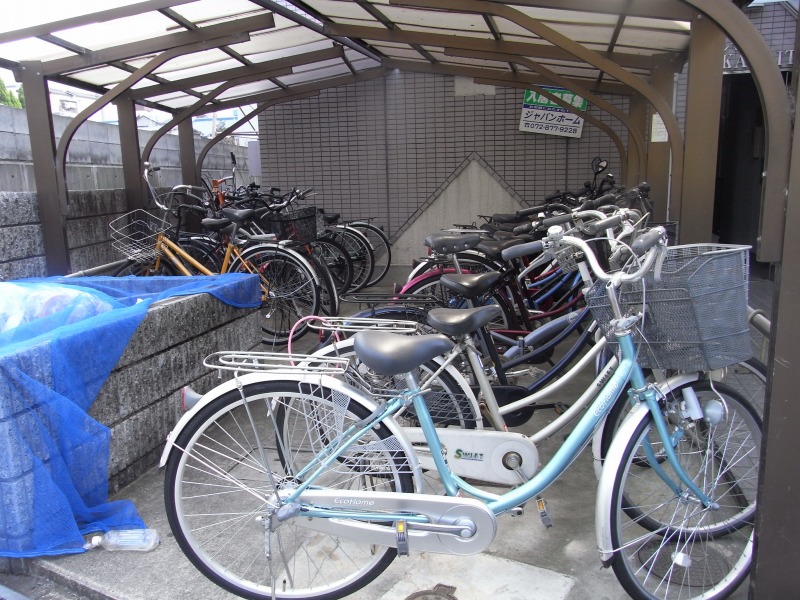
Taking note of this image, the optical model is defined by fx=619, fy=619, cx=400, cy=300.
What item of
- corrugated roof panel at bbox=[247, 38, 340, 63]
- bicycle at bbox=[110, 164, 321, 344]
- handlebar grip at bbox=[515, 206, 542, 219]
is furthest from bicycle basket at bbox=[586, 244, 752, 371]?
corrugated roof panel at bbox=[247, 38, 340, 63]

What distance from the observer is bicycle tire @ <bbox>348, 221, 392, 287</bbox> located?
8.50 m

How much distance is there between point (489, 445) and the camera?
249 centimetres

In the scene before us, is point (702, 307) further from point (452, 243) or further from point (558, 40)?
point (558, 40)

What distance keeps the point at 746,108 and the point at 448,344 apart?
8.76 meters

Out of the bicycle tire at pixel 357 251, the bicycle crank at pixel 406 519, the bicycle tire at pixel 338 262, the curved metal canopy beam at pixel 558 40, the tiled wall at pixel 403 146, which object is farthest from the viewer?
the tiled wall at pixel 403 146

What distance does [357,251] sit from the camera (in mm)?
8047

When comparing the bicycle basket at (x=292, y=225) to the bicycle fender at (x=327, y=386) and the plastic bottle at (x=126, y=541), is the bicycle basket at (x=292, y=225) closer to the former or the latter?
the plastic bottle at (x=126, y=541)

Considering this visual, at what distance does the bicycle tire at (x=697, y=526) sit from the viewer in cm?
212

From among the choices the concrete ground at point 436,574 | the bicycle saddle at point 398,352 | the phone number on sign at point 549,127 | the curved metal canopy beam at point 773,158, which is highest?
the phone number on sign at point 549,127

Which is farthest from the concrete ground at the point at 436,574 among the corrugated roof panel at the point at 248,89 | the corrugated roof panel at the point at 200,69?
the corrugated roof panel at the point at 248,89

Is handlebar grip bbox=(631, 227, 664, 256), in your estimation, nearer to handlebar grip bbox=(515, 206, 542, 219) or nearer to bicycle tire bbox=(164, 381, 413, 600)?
bicycle tire bbox=(164, 381, 413, 600)

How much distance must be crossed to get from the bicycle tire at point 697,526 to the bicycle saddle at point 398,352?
27.6 inches

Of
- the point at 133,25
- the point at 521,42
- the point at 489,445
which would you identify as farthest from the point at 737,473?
the point at 133,25

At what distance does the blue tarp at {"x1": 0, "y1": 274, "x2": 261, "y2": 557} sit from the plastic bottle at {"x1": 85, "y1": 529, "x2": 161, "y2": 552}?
6cm
